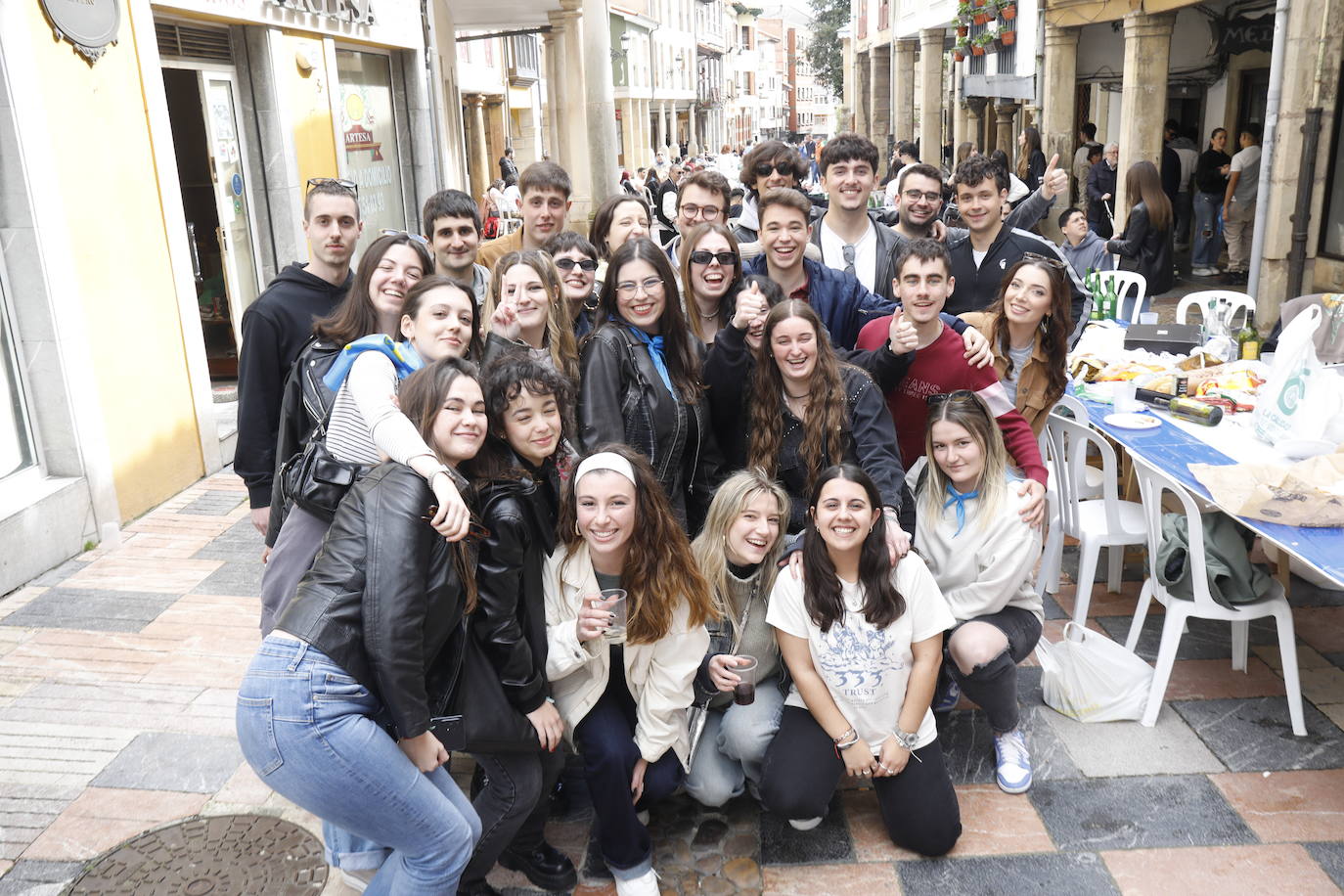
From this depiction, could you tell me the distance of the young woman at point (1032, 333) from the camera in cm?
457

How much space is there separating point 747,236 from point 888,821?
352cm

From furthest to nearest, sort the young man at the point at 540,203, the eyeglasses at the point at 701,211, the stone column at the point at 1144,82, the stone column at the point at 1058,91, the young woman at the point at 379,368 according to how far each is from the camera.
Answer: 1. the stone column at the point at 1058,91
2. the stone column at the point at 1144,82
3. the eyeglasses at the point at 701,211
4. the young man at the point at 540,203
5. the young woman at the point at 379,368

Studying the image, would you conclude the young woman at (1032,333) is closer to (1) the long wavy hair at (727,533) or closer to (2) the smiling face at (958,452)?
(2) the smiling face at (958,452)

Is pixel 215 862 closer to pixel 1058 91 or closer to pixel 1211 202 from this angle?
pixel 1211 202

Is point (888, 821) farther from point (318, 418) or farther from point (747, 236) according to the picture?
point (747, 236)

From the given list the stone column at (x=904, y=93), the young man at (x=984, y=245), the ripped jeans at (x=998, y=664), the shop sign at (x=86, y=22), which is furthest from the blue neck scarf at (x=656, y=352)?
the stone column at (x=904, y=93)

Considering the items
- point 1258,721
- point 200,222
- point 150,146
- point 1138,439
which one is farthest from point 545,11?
point 1258,721

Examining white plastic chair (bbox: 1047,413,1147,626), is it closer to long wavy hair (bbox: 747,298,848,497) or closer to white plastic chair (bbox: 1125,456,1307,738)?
white plastic chair (bbox: 1125,456,1307,738)

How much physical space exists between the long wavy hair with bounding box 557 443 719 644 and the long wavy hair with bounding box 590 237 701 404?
587 mm

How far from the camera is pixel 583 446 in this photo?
11.6 ft

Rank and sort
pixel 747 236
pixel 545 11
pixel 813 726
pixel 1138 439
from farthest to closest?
pixel 545 11 < pixel 747 236 < pixel 1138 439 < pixel 813 726

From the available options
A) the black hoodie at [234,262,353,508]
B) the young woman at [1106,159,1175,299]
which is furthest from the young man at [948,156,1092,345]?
the young woman at [1106,159,1175,299]

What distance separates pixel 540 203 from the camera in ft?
16.0

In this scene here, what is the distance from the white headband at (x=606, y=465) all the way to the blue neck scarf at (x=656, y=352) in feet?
1.93
